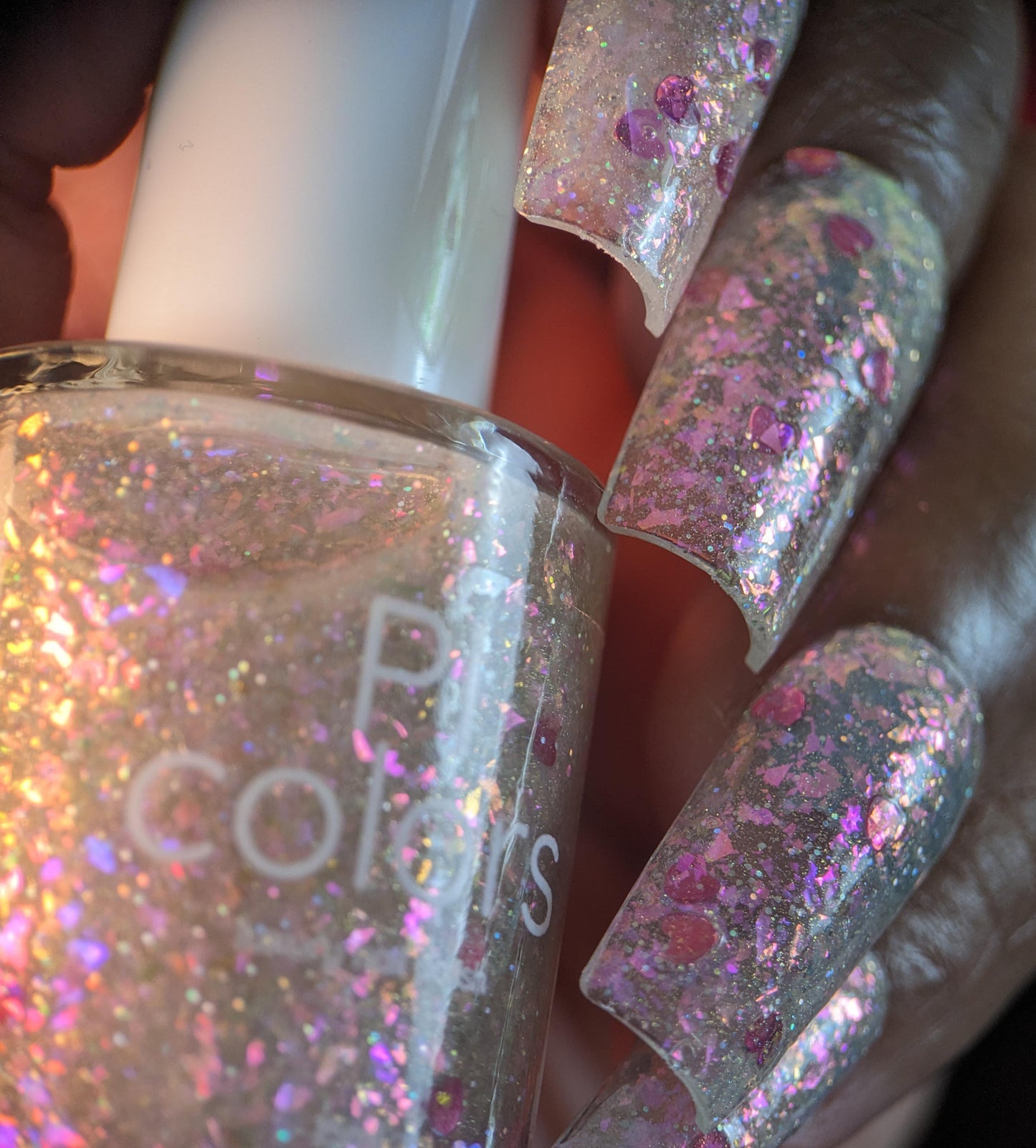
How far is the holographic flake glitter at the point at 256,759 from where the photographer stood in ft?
0.70

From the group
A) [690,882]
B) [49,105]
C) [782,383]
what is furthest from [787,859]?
[49,105]

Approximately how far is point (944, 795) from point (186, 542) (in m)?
0.22

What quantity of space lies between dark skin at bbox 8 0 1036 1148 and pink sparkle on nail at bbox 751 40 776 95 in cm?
1

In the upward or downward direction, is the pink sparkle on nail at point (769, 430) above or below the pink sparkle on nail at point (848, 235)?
below

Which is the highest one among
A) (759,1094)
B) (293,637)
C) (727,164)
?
(727,164)

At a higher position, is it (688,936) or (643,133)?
(643,133)

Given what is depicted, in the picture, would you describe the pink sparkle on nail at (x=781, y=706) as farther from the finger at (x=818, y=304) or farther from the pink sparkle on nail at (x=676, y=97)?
the pink sparkle on nail at (x=676, y=97)

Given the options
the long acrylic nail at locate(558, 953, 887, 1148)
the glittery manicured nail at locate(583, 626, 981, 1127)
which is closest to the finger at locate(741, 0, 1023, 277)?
the glittery manicured nail at locate(583, 626, 981, 1127)

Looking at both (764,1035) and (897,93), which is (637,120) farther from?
(764,1035)

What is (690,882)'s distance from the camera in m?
0.26

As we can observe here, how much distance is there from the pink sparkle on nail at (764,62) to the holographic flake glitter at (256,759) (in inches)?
4.9

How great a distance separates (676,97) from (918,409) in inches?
4.5

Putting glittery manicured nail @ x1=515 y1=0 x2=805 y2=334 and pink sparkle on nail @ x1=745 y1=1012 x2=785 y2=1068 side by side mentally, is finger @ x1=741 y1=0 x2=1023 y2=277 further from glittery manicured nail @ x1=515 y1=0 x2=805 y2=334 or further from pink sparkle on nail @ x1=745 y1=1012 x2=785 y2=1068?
pink sparkle on nail @ x1=745 y1=1012 x2=785 y2=1068

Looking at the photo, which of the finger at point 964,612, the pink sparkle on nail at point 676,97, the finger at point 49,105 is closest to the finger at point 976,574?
the finger at point 964,612
